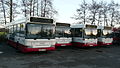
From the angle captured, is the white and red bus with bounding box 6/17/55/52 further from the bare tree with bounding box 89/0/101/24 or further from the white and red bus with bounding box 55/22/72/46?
the bare tree with bounding box 89/0/101/24

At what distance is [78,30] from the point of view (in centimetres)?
1565

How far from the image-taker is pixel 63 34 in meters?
15.5

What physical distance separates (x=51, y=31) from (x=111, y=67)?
543cm

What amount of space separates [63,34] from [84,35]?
2.49m

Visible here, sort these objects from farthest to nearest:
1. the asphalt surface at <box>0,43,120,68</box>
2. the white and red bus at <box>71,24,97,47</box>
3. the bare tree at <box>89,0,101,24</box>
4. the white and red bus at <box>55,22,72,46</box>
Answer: the bare tree at <box>89,0,101,24</box> < the white and red bus at <box>55,22,72,46</box> < the white and red bus at <box>71,24,97,47</box> < the asphalt surface at <box>0,43,120,68</box>

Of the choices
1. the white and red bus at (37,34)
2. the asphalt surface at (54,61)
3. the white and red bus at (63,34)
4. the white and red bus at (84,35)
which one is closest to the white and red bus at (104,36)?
the white and red bus at (84,35)

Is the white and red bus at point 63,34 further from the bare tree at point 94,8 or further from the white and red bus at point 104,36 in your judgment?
the bare tree at point 94,8

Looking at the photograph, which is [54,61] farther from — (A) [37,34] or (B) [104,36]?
(B) [104,36]

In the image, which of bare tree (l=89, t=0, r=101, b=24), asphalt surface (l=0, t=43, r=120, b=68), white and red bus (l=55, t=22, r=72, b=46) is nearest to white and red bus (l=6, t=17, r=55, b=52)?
asphalt surface (l=0, t=43, r=120, b=68)

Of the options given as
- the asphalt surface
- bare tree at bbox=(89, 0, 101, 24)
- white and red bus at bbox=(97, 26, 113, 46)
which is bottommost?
the asphalt surface

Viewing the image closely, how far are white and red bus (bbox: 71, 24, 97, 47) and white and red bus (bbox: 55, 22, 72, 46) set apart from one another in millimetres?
894

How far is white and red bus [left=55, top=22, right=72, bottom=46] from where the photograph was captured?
49.3 feet

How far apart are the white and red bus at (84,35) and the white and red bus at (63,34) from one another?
894 mm

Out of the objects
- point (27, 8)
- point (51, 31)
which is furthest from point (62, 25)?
point (27, 8)
